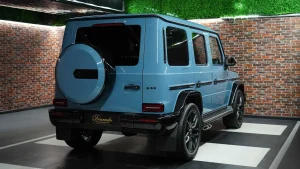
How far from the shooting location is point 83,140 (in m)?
5.65

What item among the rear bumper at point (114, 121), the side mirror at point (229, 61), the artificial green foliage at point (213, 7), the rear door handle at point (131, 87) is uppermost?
the artificial green foliage at point (213, 7)

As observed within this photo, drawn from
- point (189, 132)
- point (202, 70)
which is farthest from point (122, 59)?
point (202, 70)

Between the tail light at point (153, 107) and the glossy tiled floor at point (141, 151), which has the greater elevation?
the tail light at point (153, 107)

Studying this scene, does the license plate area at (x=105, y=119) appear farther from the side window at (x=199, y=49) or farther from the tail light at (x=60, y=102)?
the side window at (x=199, y=49)

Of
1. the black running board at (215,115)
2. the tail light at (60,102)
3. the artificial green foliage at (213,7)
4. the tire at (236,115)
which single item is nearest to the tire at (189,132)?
the black running board at (215,115)

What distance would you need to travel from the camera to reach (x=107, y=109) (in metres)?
4.55

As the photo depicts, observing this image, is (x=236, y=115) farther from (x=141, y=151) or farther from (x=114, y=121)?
(x=114, y=121)

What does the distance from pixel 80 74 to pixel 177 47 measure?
1.41m

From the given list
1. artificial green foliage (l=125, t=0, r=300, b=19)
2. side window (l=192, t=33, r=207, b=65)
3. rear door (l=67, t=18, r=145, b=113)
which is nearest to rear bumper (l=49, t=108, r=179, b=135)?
rear door (l=67, t=18, r=145, b=113)

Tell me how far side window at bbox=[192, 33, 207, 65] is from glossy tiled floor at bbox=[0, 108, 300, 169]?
147 centimetres

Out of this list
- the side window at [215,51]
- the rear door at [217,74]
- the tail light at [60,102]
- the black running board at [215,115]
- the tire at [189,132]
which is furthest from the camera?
the side window at [215,51]

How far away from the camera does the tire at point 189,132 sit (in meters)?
4.62

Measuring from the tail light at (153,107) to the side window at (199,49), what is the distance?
140cm

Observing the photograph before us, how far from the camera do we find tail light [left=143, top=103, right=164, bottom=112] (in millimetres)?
4293
